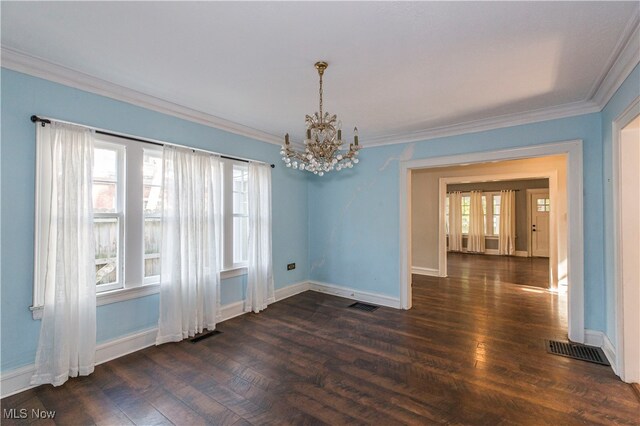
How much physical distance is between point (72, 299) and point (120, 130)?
1662 millimetres

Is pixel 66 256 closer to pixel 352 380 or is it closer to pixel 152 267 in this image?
pixel 152 267

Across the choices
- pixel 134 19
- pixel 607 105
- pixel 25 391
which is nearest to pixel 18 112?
pixel 134 19

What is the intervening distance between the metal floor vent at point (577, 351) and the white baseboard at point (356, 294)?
1897 millimetres

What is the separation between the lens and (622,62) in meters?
2.25

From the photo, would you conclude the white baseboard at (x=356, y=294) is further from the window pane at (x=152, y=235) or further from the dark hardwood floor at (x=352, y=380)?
the window pane at (x=152, y=235)

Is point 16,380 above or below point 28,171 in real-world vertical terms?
below

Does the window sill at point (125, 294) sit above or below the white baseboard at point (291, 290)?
above

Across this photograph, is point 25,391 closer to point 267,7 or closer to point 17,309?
point 17,309

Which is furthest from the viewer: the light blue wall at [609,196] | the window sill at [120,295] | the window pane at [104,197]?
the window pane at [104,197]

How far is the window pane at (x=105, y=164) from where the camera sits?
2.90m

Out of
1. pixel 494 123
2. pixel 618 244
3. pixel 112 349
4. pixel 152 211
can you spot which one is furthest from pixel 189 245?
pixel 618 244

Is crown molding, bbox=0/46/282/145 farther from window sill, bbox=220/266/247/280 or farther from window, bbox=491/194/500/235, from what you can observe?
window, bbox=491/194/500/235

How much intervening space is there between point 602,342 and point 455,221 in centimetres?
820

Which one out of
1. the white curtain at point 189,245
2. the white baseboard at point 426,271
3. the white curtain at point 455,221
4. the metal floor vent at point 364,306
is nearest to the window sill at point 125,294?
the white curtain at point 189,245
